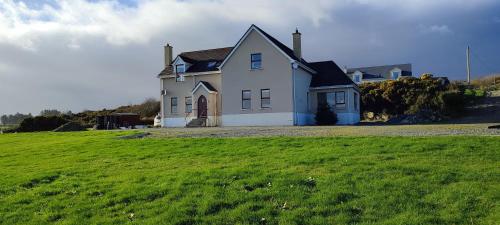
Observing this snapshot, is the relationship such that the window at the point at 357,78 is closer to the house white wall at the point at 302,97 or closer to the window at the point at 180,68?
the house white wall at the point at 302,97

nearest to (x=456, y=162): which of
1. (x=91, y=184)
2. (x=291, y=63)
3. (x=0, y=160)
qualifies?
(x=91, y=184)

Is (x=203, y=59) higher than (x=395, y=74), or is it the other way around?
(x=395, y=74)

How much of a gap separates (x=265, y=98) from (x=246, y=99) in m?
1.56

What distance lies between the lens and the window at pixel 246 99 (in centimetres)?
3731

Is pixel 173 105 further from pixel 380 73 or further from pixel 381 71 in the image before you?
pixel 381 71

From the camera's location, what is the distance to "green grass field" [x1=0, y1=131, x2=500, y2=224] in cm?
782

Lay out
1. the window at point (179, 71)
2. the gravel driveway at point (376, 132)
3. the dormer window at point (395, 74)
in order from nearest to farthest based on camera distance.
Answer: the gravel driveway at point (376, 132) < the window at point (179, 71) < the dormer window at point (395, 74)

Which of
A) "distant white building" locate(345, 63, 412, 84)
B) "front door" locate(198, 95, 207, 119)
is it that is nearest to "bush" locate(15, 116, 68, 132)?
"front door" locate(198, 95, 207, 119)

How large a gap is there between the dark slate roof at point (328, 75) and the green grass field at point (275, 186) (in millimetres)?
23298

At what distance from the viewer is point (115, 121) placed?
4666 centimetres

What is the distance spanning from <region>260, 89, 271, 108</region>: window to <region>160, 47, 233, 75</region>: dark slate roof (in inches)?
213

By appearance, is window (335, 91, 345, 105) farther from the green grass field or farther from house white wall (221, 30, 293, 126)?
the green grass field

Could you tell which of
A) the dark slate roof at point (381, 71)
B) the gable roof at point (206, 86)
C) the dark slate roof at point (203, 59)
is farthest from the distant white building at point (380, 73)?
the gable roof at point (206, 86)

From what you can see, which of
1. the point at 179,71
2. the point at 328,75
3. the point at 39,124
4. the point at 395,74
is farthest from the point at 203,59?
the point at 395,74
